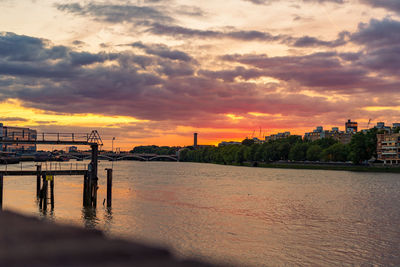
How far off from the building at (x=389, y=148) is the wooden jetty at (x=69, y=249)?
16044cm

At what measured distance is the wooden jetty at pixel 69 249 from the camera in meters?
24.2

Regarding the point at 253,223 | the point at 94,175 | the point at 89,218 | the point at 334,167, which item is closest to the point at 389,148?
the point at 334,167

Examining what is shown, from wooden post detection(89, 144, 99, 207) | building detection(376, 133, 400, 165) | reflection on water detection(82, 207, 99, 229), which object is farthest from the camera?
building detection(376, 133, 400, 165)

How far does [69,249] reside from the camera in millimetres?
27234

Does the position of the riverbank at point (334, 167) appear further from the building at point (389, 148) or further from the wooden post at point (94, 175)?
the wooden post at point (94, 175)

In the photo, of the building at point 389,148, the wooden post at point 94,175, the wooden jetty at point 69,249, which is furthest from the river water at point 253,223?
the building at point 389,148

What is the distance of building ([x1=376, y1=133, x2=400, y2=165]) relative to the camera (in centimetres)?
17212

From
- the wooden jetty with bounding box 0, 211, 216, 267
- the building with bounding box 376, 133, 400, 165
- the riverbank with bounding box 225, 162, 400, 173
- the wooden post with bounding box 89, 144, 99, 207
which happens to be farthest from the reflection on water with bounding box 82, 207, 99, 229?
the building with bounding box 376, 133, 400, 165

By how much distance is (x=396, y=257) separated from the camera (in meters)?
29.0

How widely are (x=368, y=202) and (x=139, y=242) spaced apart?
40021 mm

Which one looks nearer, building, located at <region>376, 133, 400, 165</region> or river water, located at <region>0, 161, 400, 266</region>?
river water, located at <region>0, 161, 400, 266</region>

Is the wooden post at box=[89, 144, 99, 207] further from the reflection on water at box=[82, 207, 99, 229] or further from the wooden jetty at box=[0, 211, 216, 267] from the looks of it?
the wooden jetty at box=[0, 211, 216, 267]

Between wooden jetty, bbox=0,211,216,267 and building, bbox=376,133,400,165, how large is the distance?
526 ft

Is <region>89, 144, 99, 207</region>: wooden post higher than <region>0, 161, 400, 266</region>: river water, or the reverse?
<region>89, 144, 99, 207</region>: wooden post
